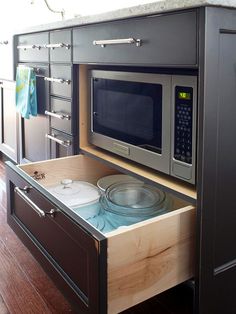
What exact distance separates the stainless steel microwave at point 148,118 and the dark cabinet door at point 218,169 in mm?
57

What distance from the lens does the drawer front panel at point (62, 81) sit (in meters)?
1.54

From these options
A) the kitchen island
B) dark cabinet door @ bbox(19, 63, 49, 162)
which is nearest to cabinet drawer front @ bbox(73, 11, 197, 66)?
the kitchen island

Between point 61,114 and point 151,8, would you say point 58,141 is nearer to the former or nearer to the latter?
point 61,114

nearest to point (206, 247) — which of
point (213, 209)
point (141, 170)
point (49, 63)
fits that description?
point (213, 209)

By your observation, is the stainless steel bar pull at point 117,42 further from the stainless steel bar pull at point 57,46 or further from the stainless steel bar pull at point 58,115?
the stainless steel bar pull at point 58,115

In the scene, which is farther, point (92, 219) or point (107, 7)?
point (107, 7)

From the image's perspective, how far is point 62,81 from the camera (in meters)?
1.58

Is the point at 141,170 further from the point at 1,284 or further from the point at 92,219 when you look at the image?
the point at 1,284

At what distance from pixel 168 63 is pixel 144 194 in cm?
56

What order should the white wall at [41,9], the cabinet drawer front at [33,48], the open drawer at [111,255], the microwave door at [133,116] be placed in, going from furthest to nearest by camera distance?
the white wall at [41,9], the cabinet drawer front at [33,48], the microwave door at [133,116], the open drawer at [111,255]

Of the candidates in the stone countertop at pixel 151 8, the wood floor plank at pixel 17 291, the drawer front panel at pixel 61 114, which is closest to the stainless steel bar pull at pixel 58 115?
the drawer front panel at pixel 61 114

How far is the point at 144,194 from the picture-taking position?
1.38 metres

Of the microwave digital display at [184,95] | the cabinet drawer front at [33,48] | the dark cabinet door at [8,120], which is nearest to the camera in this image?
the microwave digital display at [184,95]

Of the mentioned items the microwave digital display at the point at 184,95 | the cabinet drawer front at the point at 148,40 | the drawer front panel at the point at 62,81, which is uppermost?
the cabinet drawer front at the point at 148,40
